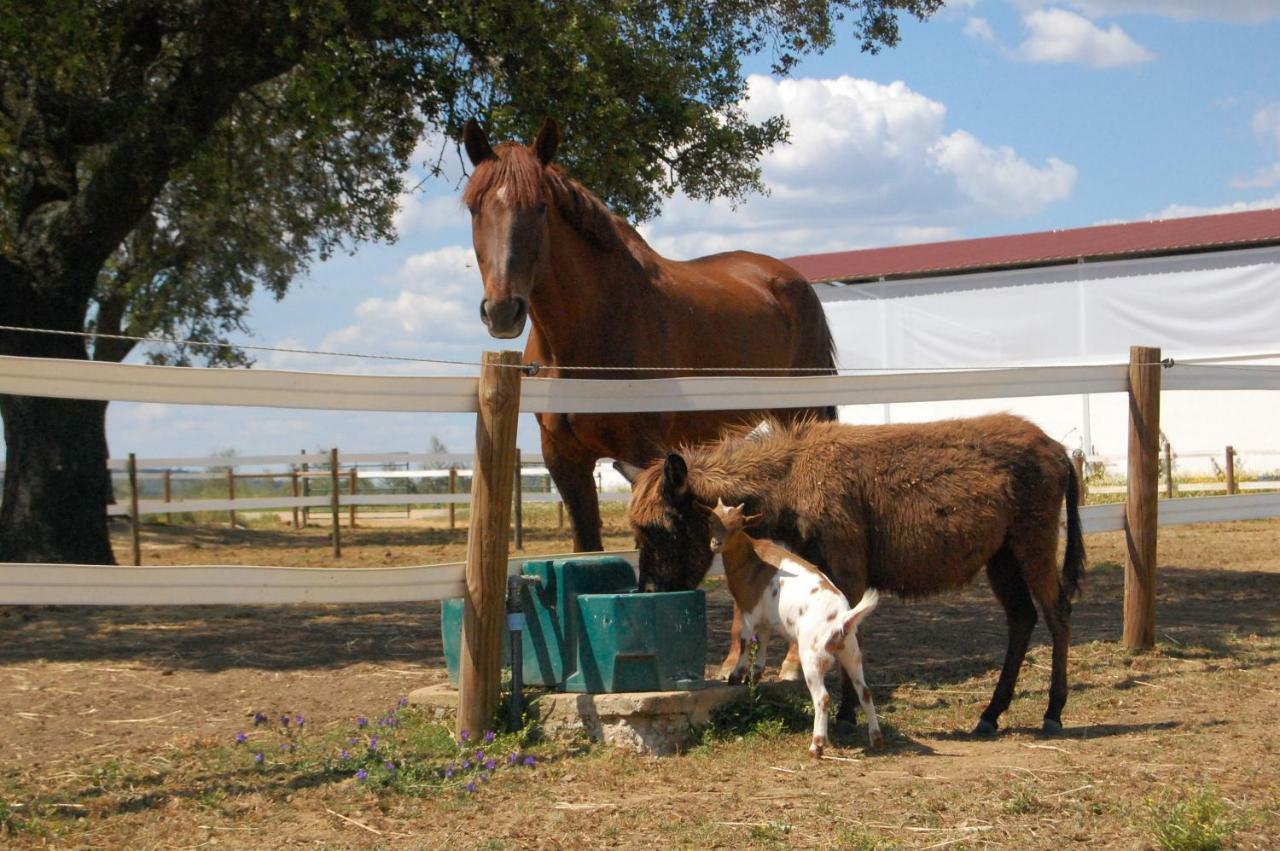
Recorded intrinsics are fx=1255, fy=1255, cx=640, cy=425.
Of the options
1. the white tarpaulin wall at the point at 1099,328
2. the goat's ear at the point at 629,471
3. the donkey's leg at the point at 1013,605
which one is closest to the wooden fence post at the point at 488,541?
the goat's ear at the point at 629,471

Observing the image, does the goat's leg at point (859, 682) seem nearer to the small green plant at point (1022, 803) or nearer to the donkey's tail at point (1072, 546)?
the small green plant at point (1022, 803)

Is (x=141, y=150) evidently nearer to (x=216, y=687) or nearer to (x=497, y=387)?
(x=216, y=687)

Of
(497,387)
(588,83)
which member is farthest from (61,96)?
(497,387)

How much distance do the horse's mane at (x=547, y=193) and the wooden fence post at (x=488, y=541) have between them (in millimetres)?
1219

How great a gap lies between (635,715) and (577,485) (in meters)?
1.83

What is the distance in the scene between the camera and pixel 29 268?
411 inches

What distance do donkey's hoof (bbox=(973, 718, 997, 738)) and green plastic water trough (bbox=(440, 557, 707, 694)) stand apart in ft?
4.07

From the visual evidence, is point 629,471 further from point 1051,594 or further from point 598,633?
point 1051,594

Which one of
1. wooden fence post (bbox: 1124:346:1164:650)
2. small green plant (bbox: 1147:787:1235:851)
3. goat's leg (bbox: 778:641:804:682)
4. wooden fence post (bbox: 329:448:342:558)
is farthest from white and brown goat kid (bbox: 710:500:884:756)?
wooden fence post (bbox: 329:448:342:558)

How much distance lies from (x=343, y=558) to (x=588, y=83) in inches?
309

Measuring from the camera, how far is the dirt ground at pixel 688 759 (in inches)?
156

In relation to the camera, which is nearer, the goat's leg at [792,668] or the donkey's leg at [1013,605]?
the goat's leg at [792,668]

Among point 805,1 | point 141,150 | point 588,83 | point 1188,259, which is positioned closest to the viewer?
point 588,83

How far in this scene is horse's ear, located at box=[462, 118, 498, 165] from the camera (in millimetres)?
6191
